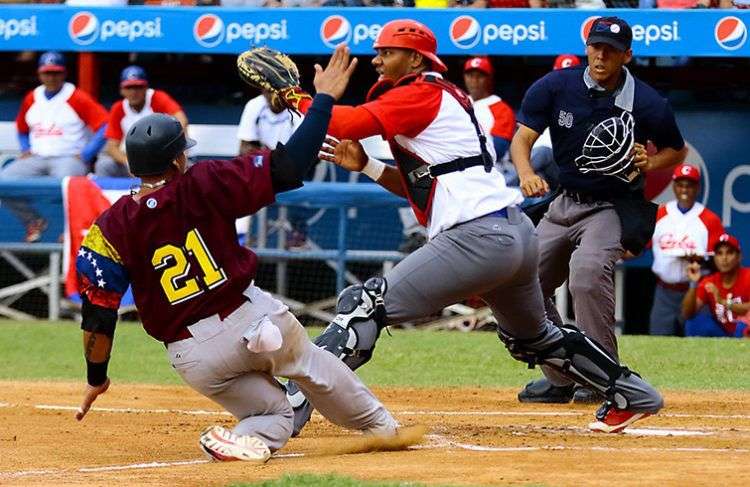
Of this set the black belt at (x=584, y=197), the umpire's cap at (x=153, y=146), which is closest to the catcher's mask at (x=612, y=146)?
the black belt at (x=584, y=197)

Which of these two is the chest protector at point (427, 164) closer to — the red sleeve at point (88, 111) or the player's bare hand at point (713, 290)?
the player's bare hand at point (713, 290)

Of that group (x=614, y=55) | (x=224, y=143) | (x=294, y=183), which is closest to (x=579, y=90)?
(x=614, y=55)

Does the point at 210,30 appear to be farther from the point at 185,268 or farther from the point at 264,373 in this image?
the point at 185,268

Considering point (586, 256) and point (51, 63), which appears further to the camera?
point (51, 63)

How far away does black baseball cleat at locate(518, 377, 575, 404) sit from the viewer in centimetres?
805

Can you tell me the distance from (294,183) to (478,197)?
1.02m

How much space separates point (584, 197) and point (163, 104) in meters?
6.21

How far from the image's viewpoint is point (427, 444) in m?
6.39

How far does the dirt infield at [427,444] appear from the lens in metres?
5.41

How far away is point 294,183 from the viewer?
5582 millimetres

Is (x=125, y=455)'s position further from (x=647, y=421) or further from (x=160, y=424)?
(x=647, y=421)

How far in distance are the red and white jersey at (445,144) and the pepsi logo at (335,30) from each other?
21.9ft

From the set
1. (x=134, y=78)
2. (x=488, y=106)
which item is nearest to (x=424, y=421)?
(x=488, y=106)

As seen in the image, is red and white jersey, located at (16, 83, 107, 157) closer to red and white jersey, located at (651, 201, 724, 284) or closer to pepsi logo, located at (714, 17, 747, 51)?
red and white jersey, located at (651, 201, 724, 284)
